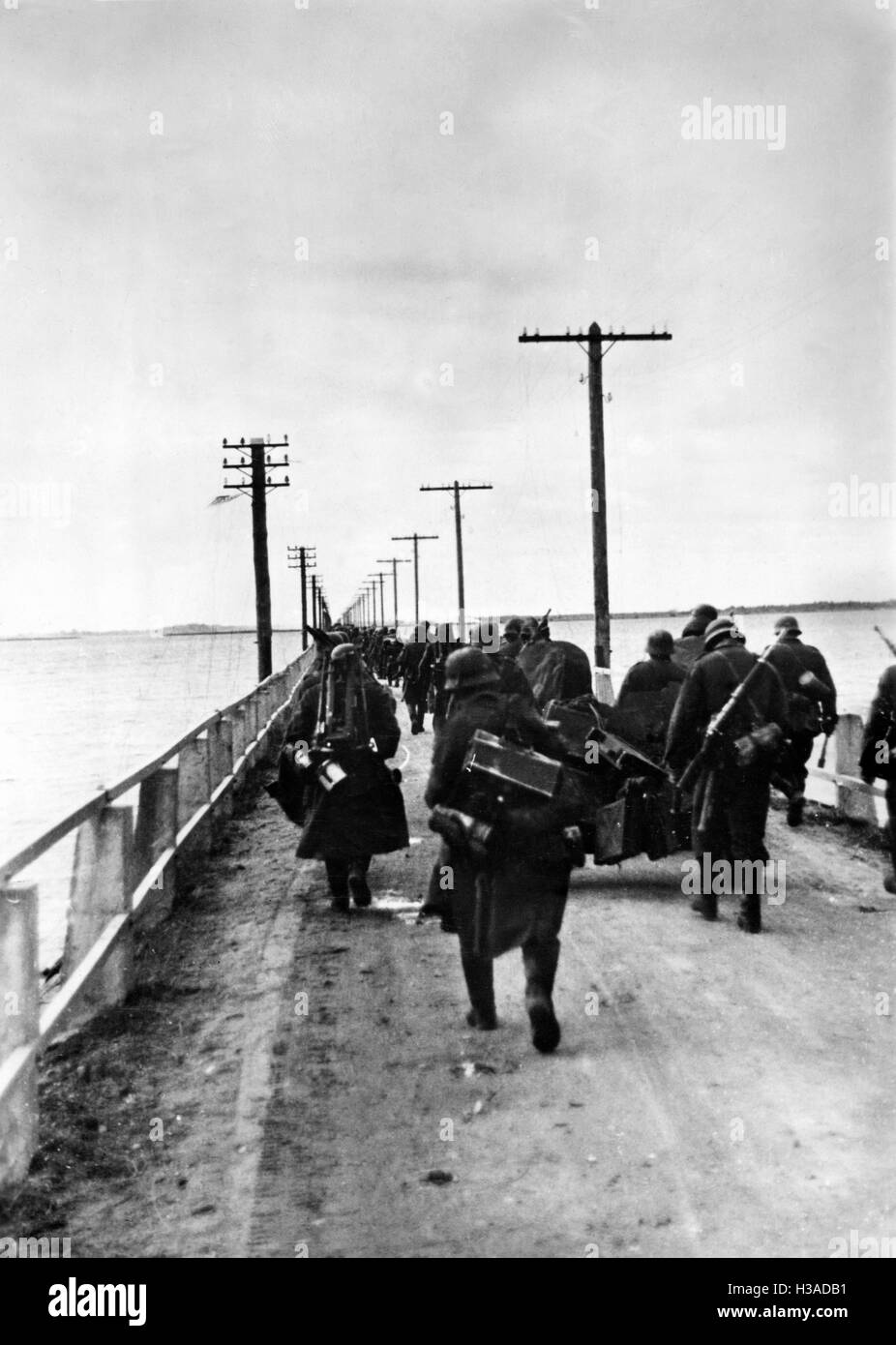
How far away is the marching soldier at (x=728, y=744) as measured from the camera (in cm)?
849

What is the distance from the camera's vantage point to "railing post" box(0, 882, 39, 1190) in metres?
4.72

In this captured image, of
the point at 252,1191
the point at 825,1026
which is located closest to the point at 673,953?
the point at 825,1026

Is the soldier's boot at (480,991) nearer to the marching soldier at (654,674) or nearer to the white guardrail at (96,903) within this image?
the white guardrail at (96,903)

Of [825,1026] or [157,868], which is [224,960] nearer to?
[157,868]

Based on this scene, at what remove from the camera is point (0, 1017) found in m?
4.96

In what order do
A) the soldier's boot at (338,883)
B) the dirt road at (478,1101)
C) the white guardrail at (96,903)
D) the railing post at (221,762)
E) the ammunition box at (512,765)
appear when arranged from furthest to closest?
the railing post at (221,762)
the soldier's boot at (338,883)
the ammunition box at (512,765)
the white guardrail at (96,903)
the dirt road at (478,1101)

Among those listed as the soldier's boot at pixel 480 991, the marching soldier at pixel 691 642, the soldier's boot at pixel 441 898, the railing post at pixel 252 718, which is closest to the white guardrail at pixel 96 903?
the soldier's boot at pixel 441 898

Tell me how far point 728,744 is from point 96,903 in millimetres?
3958

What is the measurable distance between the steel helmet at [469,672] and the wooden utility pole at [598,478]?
15458mm

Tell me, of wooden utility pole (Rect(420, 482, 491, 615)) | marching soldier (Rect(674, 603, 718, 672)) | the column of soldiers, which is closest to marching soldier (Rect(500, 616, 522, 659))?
the column of soldiers

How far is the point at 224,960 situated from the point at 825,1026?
3.65 metres

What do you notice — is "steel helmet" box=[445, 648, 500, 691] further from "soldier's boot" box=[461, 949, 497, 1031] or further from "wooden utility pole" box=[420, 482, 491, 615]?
"wooden utility pole" box=[420, 482, 491, 615]

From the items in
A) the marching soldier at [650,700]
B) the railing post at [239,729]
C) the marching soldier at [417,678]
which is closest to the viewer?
the marching soldier at [650,700]

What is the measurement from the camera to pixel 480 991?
6305 mm
